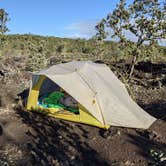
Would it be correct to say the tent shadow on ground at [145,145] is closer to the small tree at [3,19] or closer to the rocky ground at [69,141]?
the rocky ground at [69,141]

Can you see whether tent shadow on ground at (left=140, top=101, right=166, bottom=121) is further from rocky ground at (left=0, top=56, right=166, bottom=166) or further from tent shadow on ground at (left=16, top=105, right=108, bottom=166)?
tent shadow on ground at (left=16, top=105, right=108, bottom=166)

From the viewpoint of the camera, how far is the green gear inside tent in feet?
33.1

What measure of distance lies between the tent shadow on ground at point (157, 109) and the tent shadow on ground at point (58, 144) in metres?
2.56

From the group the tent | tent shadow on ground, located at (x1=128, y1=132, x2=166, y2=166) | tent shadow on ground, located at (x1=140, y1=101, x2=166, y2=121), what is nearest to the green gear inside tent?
the tent

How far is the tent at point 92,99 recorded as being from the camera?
9.09m

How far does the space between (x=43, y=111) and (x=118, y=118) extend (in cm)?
212

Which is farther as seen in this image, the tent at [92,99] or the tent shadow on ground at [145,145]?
the tent at [92,99]

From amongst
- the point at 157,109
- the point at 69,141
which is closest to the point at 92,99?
the point at 69,141

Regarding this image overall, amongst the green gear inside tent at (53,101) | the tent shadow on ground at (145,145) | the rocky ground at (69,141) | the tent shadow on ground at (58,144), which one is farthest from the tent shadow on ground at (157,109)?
the tent shadow on ground at (58,144)

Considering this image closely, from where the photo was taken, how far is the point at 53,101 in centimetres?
1070

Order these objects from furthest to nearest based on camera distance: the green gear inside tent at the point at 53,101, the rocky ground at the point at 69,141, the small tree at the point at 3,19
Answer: the small tree at the point at 3,19 < the green gear inside tent at the point at 53,101 < the rocky ground at the point at 69,141

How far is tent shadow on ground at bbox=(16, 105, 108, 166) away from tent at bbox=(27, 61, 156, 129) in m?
0.48

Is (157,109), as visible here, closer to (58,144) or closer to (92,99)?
(92,99)

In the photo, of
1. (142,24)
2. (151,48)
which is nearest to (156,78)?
(151,48)
